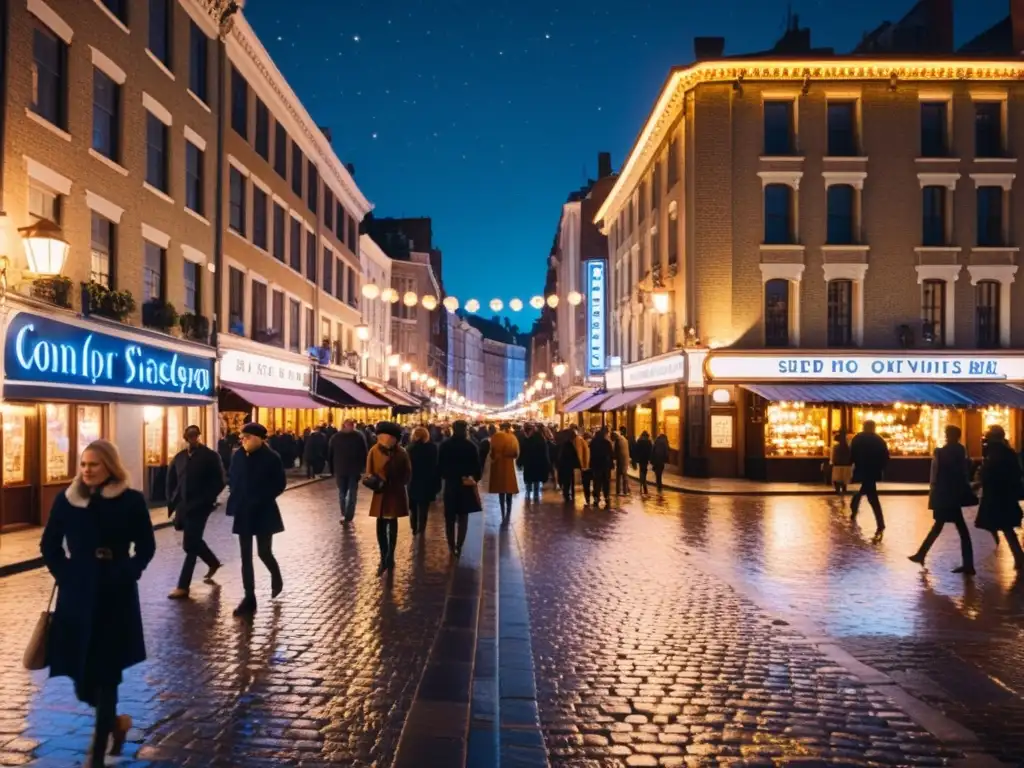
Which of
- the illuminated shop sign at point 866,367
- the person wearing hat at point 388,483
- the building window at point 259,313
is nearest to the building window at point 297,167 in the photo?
the building window at point 259,313

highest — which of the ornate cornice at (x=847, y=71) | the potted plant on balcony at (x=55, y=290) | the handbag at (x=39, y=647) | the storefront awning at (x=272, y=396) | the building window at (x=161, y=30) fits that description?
the ornate cornice at (x=847, y=71)

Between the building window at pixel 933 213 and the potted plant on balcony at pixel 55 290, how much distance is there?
24.5 meters

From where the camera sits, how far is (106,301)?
17.4 m

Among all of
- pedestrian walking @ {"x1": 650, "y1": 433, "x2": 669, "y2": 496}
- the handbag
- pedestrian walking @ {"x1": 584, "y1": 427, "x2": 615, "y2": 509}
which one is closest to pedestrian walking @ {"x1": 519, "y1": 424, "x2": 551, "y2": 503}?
pedestrian walking @ {"x1": 584, "y1": 427, "x2": 615, "y2": 509}

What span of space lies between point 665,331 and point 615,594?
77.8 ft

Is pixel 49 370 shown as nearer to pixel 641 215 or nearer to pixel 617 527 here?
pixel 617 527

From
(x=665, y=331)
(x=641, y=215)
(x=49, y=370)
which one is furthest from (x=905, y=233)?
(x=49, y=370)

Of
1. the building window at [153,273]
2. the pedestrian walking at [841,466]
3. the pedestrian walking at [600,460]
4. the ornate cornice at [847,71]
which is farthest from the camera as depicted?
the ornate cornice at [847,71]

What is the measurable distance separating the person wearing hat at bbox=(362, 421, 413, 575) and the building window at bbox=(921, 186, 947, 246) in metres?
23.4

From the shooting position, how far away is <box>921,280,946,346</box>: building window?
2880 centimetres

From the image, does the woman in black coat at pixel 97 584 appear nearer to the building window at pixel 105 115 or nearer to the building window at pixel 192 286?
the building window at pixel 105 115

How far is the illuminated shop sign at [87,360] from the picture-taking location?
14.1m

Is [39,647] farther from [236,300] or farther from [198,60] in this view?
[236,300]

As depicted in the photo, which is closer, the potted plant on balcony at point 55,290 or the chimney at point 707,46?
A: the potted plant on balcony at point 55,290
